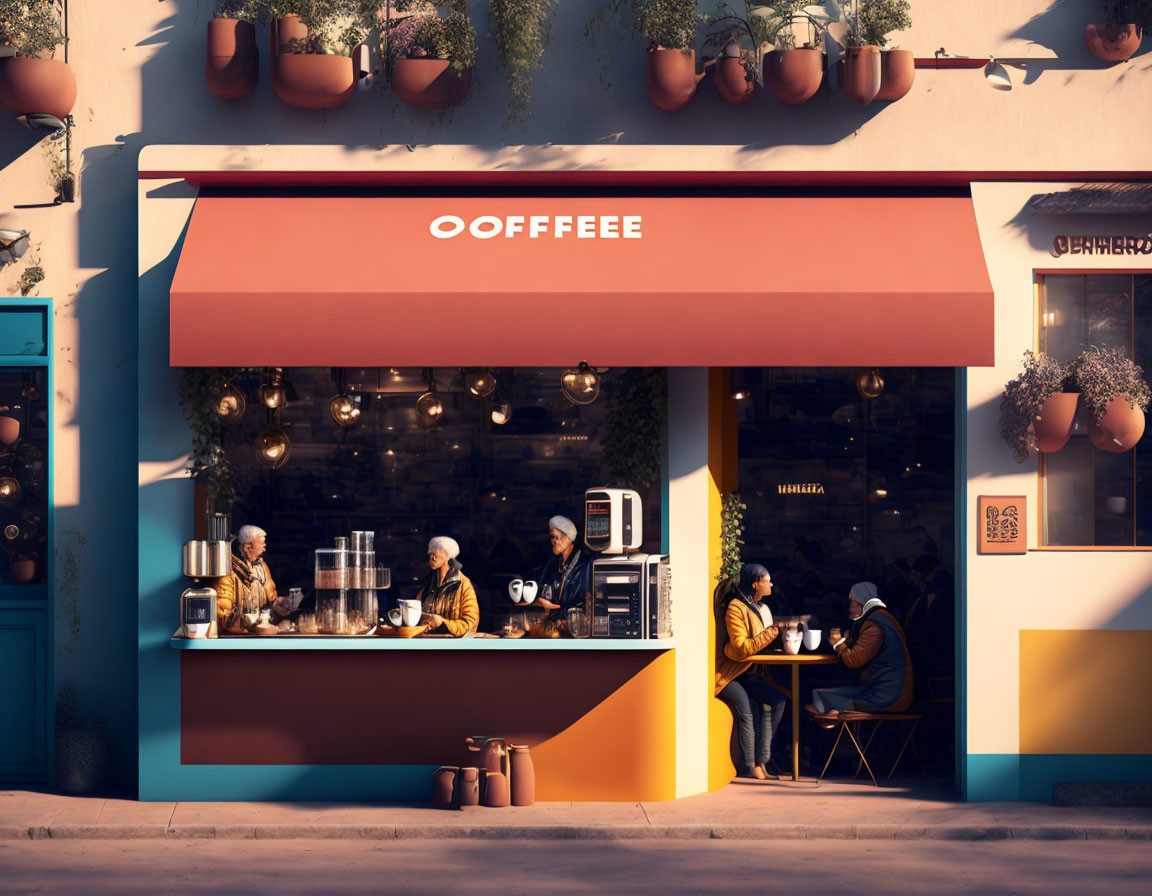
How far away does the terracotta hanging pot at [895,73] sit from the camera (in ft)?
35.1

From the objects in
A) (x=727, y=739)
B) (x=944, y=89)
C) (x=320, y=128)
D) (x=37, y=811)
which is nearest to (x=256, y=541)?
(x=37, y=811)

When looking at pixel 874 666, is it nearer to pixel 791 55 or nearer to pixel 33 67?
pixel 791 55

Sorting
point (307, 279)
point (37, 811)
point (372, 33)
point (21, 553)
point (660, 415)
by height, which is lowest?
point (37, 811)

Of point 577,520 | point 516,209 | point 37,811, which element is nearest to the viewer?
point 37,811

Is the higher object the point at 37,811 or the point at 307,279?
the point at 307,279

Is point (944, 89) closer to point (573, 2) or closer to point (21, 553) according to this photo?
point (573, 2)

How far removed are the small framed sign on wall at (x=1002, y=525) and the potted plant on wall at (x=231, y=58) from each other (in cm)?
634

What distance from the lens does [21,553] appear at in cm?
1131

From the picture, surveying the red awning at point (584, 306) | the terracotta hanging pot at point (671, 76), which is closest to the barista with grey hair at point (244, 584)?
the red awning at point (584, 306)

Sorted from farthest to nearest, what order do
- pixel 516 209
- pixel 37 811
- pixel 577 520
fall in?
pixel 577 520, pixel 516 209, pixel 37 811

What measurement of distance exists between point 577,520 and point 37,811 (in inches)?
182

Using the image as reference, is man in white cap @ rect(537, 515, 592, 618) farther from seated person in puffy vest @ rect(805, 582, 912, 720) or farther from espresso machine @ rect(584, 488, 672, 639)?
seated person in puffy vest @ rect(805, 582, 912, 720)

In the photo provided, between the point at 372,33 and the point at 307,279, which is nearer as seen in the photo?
the point at 307,279

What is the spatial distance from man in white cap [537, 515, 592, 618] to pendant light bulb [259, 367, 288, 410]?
7.58ft
